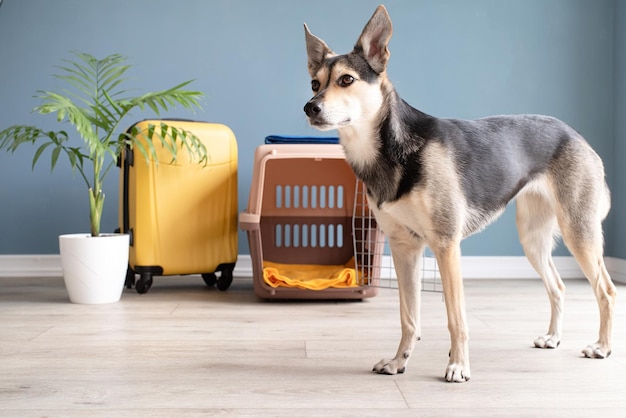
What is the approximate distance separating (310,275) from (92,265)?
98cm

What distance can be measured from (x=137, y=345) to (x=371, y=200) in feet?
2.99

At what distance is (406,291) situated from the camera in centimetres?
185

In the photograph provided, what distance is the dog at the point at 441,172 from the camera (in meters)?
1.69

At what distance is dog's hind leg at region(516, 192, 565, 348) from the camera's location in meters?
2.12

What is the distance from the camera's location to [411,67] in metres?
3.80

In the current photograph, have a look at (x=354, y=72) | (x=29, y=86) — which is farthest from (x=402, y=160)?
(x=29, y=86)

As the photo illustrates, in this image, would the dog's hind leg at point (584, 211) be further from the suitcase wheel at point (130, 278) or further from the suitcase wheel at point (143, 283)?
the suitcase wheel at point (130, 278)

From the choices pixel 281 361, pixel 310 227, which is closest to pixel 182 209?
pixel 310 227

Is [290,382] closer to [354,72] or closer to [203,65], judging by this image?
[354,72]

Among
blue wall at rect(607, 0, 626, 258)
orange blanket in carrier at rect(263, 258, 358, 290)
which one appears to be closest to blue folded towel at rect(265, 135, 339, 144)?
orange blanket in carrier at rect(263, 258, 358, 290)

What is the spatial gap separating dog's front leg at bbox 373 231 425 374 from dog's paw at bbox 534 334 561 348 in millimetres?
495

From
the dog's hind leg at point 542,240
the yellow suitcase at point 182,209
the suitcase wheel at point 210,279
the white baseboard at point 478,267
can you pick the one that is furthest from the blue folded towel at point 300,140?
the dog's hind leg at point 542,240

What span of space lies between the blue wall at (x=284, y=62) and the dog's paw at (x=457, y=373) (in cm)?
220

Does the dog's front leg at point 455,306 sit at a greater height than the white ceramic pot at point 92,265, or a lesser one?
greater
